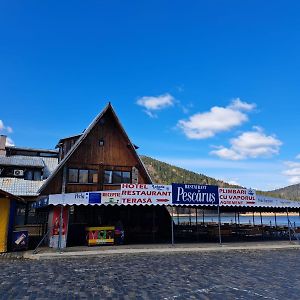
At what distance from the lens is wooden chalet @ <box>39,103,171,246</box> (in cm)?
2414

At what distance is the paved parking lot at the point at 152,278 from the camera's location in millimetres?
9031

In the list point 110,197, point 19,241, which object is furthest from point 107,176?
point 19,241

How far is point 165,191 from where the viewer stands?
20.5 metres

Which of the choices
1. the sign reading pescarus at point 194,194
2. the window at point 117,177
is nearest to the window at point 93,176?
the window at point 117,177

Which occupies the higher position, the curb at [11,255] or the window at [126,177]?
the window at [126,177]

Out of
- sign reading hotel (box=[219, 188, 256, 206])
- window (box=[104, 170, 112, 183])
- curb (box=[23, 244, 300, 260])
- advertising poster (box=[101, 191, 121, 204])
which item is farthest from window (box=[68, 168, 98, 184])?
sign reading hotel (box=[219, 188, 256, 206])

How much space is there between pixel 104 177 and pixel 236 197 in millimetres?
10324

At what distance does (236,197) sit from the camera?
22719 mm

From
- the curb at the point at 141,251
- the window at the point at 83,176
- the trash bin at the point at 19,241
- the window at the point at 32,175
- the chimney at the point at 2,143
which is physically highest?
the chimney at the point at 2,143

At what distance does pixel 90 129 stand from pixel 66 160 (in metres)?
3.09

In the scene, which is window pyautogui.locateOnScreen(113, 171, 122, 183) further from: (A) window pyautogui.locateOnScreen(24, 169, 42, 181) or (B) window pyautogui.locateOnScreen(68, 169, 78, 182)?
(A) window pyautogui.locateOnScreen(24, 169, 42, 181)

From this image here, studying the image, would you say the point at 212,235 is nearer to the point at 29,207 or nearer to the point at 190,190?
the point at 190,190

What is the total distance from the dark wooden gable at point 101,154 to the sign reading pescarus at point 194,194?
6828mm

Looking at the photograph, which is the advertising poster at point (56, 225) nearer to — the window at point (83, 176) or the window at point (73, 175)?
the window at point (73, 175)
